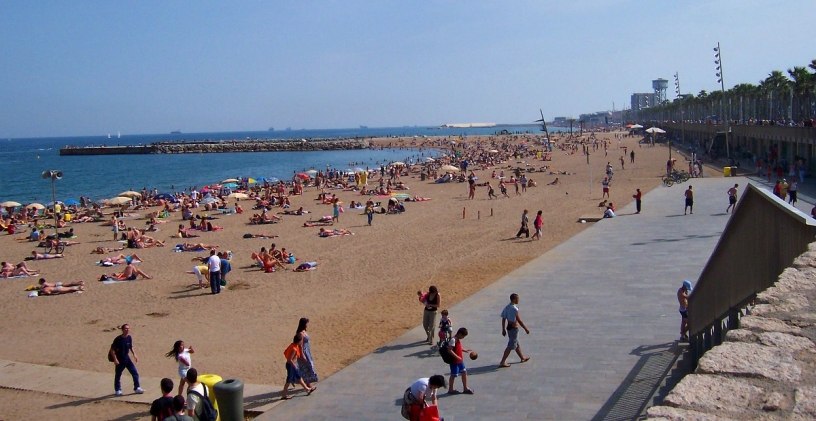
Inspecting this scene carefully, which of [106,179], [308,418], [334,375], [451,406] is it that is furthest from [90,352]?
[106,179]

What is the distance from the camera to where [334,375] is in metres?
9.27

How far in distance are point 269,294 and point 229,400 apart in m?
8.60

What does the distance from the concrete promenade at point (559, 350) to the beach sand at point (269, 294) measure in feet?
3.90

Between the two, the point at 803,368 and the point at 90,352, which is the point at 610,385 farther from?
the point at 90,352

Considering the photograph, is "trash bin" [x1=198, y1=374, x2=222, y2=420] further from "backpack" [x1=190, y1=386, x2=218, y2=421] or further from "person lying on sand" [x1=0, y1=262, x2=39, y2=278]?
"person lying on sand" [x1=0, y1=262, x2=39, y2=278]

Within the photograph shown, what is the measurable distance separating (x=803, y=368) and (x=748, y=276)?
3.01 m

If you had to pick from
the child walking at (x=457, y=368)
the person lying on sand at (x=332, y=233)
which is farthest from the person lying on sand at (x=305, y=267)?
the child walking at (x=457, y=368)

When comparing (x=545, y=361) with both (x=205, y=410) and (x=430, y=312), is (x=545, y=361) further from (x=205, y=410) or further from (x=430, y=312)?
(x=205, y=410)

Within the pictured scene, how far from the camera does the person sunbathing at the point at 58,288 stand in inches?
668

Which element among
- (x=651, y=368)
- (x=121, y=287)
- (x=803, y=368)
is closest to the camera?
(x=803, y=368)

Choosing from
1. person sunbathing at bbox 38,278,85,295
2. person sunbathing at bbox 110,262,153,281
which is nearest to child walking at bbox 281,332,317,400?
person sunbathing at bbox 38,278,85,295

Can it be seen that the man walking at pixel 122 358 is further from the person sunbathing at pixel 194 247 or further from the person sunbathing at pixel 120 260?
the person sunbathing at pixel 194 247

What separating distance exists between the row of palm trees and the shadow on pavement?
107ft

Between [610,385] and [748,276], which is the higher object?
[748,276]
